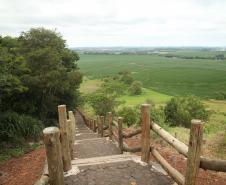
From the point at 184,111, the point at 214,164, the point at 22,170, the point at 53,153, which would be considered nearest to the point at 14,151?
the point at 22,170

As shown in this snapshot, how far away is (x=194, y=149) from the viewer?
3.77m

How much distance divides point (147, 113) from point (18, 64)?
980 centimetres

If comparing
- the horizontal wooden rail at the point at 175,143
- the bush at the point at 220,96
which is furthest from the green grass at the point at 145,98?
the horizontal wooden rail at the point at 175,143

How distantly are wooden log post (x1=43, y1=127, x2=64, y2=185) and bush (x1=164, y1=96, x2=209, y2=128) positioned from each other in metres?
20.5

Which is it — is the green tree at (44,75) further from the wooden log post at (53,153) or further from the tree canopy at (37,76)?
the wooden log post at (53,153)

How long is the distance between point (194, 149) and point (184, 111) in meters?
21.0

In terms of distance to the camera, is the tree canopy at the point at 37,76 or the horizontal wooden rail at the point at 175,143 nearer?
the horizontal wooden rail at the point at 175,143

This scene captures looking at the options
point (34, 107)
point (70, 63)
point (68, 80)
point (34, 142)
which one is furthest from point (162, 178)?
point (70, 63)

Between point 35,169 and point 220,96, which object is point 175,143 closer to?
point 35,169

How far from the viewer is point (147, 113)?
5.24 meters

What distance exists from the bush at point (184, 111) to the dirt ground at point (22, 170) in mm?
16069

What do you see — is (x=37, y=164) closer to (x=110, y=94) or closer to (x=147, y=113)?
(x=147, y=113)

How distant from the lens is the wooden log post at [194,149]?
371 cm

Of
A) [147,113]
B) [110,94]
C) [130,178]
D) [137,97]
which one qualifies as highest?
[147,113]
